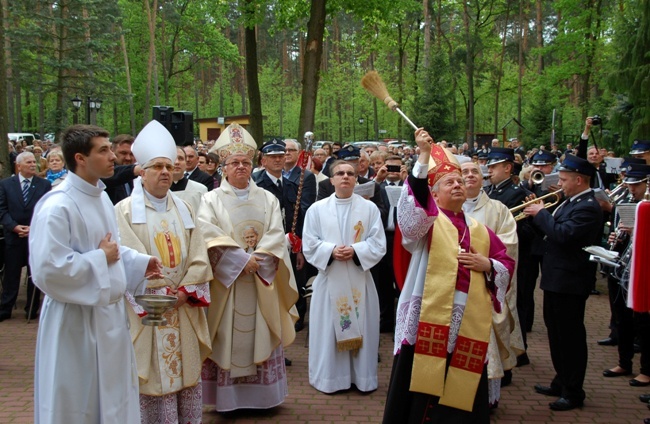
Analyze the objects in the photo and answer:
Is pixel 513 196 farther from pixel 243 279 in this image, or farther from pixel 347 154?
pixel 243 279

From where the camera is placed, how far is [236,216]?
5789 millimetres

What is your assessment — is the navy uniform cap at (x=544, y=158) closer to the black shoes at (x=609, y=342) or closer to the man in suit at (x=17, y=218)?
the black shoes at (x=609, y=342)

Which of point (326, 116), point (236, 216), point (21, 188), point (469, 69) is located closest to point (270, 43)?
point (326, 116)

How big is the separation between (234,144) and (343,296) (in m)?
1.89

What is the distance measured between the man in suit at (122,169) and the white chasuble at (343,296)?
1.86m

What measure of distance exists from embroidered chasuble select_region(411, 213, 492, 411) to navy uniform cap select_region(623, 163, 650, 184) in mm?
3160

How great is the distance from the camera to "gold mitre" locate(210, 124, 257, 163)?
19.5ft

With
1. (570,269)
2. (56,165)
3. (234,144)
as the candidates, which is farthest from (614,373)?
(56,165)

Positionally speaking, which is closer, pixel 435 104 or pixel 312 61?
pixel 312 61

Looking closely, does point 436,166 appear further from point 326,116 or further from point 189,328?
point 326,116

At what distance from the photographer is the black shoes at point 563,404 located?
6.03m

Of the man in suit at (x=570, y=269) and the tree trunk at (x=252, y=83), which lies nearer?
the man in suit at (x=570, y=269)

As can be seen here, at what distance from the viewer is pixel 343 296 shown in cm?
657

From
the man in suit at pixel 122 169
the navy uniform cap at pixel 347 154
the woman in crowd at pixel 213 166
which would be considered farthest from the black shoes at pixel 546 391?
the woman in crowd at pixel 213 166
